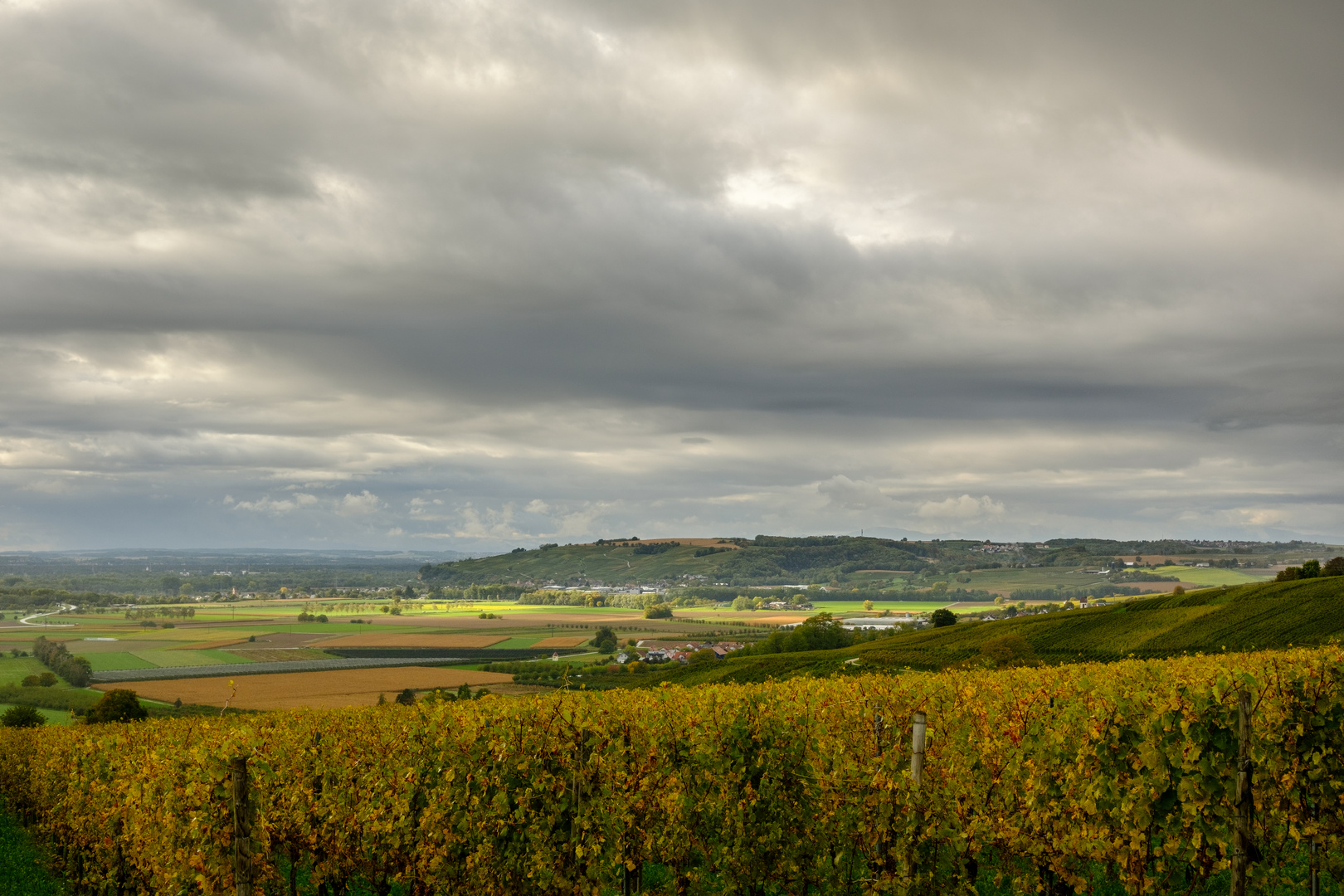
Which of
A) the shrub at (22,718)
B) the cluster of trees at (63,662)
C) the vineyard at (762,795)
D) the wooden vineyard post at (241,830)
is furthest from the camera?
the cluster of trees at (63,662)

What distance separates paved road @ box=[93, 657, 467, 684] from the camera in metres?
127

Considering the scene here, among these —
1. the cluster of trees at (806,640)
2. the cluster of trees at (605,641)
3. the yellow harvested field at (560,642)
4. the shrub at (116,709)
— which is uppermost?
the shrub at (116,709)

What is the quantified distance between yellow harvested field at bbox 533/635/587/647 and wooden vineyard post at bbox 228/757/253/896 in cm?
16121

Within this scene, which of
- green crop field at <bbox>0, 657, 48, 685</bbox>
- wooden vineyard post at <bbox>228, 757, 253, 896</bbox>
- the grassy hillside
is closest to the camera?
wooden vineyard post at <bbox>228, 757, 253, 896</bbox>

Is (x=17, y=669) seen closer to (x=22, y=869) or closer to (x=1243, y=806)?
(x=22, y=869)

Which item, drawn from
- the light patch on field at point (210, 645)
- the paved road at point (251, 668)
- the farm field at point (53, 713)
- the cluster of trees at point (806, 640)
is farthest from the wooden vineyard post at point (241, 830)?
the light patch on field at point (210, 645)

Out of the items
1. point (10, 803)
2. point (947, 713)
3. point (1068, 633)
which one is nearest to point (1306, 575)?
point (1068, 633)

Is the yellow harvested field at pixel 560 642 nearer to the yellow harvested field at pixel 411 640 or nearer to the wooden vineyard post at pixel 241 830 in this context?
the yellow harvested field at pixel 411 640

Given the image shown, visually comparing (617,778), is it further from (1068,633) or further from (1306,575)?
(1306,575)

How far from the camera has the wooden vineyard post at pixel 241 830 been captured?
478 inches

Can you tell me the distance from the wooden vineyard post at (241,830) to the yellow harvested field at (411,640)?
164092mm

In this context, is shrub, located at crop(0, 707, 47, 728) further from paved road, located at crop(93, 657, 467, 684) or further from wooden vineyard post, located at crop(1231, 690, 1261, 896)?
wooden vineyard post, located at crop(1231, 690, 1261, 896)

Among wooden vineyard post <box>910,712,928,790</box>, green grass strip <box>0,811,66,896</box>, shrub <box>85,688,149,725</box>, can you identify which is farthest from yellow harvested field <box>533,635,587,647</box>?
wooden vineyard post <box>910,712,928,790</box>

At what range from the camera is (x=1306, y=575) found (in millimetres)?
97062
